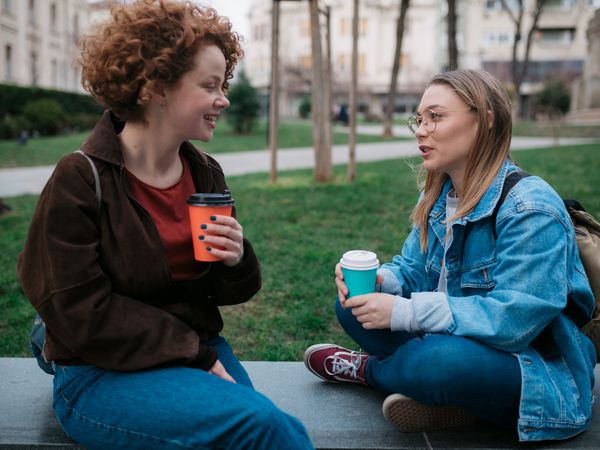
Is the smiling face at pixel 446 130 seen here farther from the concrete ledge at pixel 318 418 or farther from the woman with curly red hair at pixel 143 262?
the concrete ledge at pixel 318 418

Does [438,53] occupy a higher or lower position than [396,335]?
higher

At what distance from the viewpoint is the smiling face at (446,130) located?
2150mm

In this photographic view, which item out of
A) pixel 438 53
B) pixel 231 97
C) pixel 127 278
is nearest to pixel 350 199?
pixel 127 278

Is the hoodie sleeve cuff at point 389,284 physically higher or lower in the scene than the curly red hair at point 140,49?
lower

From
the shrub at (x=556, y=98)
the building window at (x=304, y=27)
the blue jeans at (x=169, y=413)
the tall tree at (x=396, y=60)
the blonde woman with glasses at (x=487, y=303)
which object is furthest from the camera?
the building window at (x=304, y=27)

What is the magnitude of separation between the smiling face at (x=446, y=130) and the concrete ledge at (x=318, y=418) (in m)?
0.95

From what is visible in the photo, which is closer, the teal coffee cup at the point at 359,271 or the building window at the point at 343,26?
the teal coffee cup at the point at 359,271

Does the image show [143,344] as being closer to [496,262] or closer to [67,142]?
[496,262]

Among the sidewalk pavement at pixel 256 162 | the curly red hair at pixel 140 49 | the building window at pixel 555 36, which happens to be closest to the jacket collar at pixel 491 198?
the curly red hair at pixel 140 49

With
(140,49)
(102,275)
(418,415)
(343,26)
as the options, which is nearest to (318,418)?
(418,415)

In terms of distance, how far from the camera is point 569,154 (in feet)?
40.3

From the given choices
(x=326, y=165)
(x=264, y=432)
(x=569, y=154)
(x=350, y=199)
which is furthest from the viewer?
(x=569, y=154)

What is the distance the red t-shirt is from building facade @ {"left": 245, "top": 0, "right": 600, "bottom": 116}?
141 ft

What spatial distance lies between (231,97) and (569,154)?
1306 cm
